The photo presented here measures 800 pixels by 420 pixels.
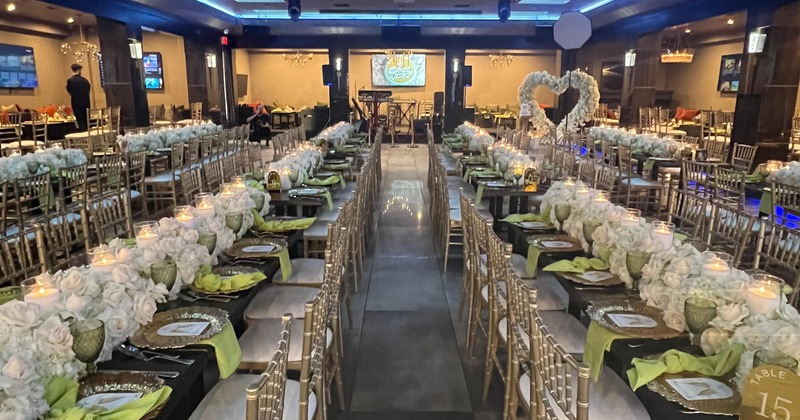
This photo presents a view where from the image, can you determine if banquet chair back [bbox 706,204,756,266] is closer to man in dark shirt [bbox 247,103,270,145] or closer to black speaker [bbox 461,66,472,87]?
black speaker [bbox 461,66,472,87]

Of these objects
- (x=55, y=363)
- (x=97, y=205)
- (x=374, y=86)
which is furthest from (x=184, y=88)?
(x=55, y=363)

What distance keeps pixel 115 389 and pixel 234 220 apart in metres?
1.56

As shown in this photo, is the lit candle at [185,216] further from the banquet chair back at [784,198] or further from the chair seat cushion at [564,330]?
the banquet chair back at [784,198]

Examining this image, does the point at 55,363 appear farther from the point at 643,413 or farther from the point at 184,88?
the point at 184,88

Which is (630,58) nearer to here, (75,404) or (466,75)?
(466,75)

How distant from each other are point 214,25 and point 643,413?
14.0m

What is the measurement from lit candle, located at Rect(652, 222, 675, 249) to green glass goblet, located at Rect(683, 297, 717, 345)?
0.51 metres

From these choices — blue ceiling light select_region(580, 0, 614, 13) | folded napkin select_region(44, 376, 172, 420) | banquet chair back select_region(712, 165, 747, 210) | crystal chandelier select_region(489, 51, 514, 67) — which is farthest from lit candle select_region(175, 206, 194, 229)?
crystal chandelier select_region(489, 51, 514, 67)

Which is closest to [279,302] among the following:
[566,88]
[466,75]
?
[566,88]

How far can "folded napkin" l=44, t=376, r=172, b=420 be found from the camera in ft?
4.57

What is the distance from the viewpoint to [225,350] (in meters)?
1.89

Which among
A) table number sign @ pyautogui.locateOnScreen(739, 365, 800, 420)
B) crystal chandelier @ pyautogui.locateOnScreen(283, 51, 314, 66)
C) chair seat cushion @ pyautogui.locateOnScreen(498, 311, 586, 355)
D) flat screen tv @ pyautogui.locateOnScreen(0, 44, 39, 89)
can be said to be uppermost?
crystal chandelier @ pyautogui.locateOnScreen(283, 51, 314, 66)

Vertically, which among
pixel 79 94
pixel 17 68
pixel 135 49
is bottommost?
pixel 79 94

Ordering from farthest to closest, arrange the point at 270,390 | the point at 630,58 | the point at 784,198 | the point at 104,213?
the point at 630,58
the point at 784,198
the point at 104,213
the point at 270,390
